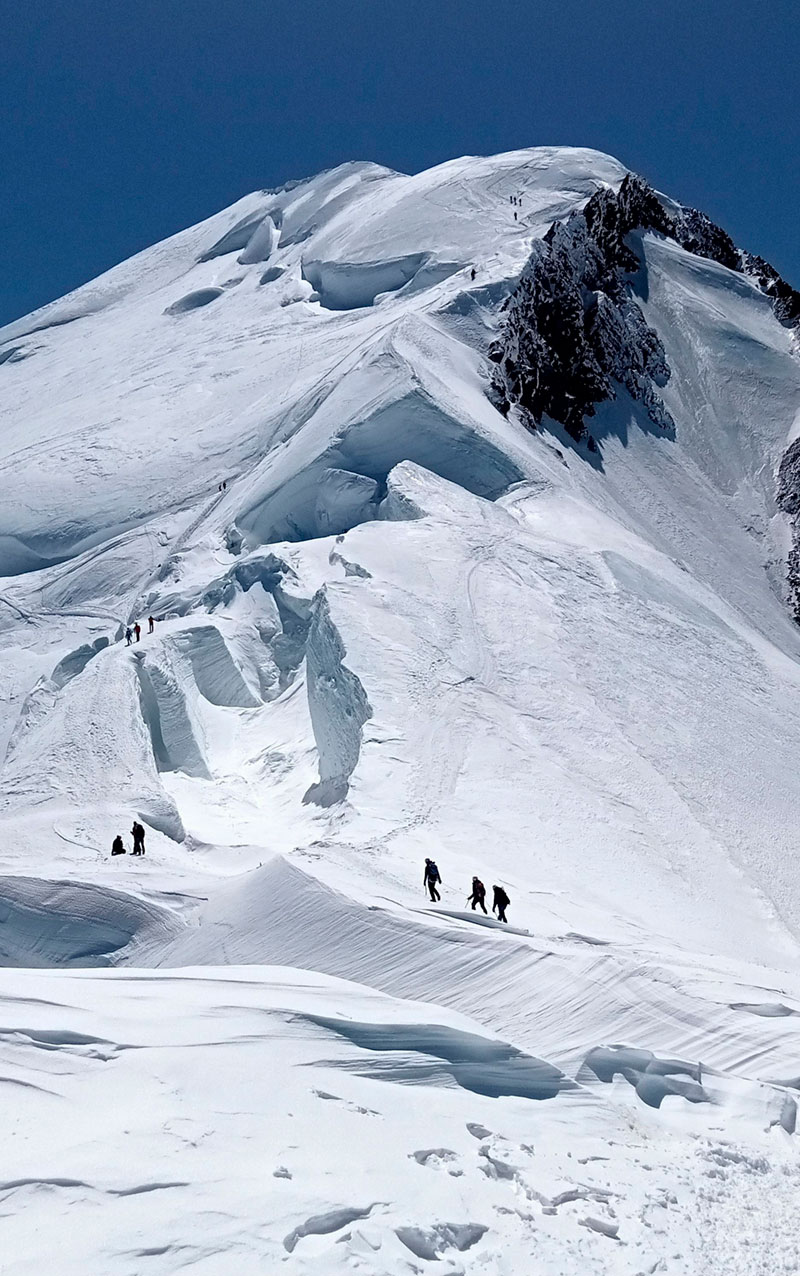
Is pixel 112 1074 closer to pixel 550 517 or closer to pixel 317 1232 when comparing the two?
pixel 317 1232

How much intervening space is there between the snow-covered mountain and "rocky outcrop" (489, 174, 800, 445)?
1.04ft

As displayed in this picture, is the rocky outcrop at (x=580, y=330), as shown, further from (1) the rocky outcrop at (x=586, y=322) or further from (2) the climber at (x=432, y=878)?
(2) the climber at (x=432, y=878)

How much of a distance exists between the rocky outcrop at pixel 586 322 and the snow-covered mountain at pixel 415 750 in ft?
1.04

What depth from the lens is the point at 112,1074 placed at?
9891 millimetres

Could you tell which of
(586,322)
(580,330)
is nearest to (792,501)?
(580,330)

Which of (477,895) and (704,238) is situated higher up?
(704,238)

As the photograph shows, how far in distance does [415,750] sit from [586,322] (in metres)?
35.9

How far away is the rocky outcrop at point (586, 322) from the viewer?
48.0m

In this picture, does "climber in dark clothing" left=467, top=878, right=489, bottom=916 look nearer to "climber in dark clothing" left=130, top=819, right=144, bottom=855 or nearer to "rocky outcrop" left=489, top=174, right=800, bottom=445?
"climber in dark clothing" left=130, top=819, right=144, bottom=855

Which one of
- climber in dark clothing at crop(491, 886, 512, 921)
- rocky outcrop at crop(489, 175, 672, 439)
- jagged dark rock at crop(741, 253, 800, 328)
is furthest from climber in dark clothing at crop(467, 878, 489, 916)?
jagged dark rock at crop(741, 253, 800, 328)

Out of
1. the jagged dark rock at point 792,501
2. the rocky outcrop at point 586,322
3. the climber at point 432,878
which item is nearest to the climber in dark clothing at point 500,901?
the climber at point 432,878

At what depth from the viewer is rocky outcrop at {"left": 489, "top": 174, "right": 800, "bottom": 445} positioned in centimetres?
4797

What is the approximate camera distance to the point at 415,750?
81.5 feet

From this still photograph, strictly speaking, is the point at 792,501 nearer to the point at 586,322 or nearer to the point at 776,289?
the point at 586,322
